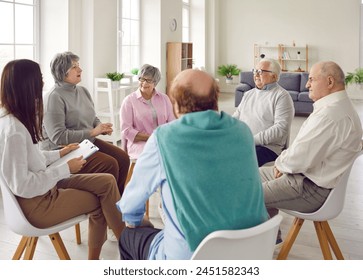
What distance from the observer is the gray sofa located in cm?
952

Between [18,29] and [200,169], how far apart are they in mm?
4400

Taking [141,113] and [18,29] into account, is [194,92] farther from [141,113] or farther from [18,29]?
[18,29]

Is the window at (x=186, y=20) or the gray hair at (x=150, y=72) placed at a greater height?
the window at (x=186, y=20)

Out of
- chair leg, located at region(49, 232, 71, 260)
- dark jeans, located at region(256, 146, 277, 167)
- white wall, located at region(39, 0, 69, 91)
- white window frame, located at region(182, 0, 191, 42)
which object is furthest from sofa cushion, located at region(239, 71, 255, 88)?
chair leg, located at region(49, 232, 71, 260)

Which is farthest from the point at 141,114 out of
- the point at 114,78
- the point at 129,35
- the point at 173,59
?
the point at 173,59

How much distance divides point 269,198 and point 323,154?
0.40 metres

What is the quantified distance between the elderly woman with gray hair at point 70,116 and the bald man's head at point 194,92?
1.71m

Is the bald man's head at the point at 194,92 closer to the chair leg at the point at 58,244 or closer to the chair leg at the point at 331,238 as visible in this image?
the chair leg at the point at 58,244

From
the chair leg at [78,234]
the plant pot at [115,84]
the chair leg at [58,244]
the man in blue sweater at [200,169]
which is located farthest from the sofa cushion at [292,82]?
the man in blue sweater at [200,169]

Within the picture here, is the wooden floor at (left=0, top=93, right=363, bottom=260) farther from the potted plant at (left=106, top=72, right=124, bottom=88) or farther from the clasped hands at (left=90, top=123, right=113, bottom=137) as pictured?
the potted plant at (left=106, top=72, right=124, bottom=88)

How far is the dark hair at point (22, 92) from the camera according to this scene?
2.04 m

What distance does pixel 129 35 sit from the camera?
26.0 feet

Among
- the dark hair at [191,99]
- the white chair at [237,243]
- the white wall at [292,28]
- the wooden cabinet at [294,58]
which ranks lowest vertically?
the white chair at [237,243]
